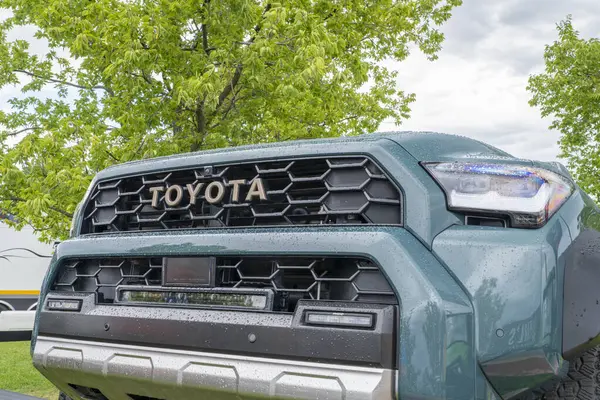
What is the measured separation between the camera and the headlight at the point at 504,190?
2229mm

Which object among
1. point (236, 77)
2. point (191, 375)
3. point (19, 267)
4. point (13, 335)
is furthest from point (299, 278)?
point (19, 267)

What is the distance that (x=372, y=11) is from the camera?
10.4m

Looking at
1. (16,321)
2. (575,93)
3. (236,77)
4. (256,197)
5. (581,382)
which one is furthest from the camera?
(575,93)

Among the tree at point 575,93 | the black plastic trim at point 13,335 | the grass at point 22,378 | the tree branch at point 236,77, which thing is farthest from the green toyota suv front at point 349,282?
the tree at point 575,93

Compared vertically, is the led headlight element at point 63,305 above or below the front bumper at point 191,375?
above

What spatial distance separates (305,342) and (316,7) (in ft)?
26.6

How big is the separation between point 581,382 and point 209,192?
155cm

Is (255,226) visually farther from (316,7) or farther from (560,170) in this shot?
(316,7)

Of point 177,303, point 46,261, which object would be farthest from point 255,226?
point 46,261

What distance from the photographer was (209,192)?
2719 millimetres

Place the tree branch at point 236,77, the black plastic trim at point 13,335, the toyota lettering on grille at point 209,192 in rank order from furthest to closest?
the tree branch at point 236,77 < the black plastic trim at point 13,335 < the toyota lettering on grille at point 209,192

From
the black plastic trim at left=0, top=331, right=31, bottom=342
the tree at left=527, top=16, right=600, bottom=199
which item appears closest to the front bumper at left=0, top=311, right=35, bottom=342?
the black plastic trim at left=0, top=331, right=31, bottom=342

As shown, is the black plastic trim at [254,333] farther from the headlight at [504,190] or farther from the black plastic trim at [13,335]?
the black plastic trim at [13,335]

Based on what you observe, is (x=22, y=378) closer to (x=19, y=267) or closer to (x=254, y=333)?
(x=254, y=333)
